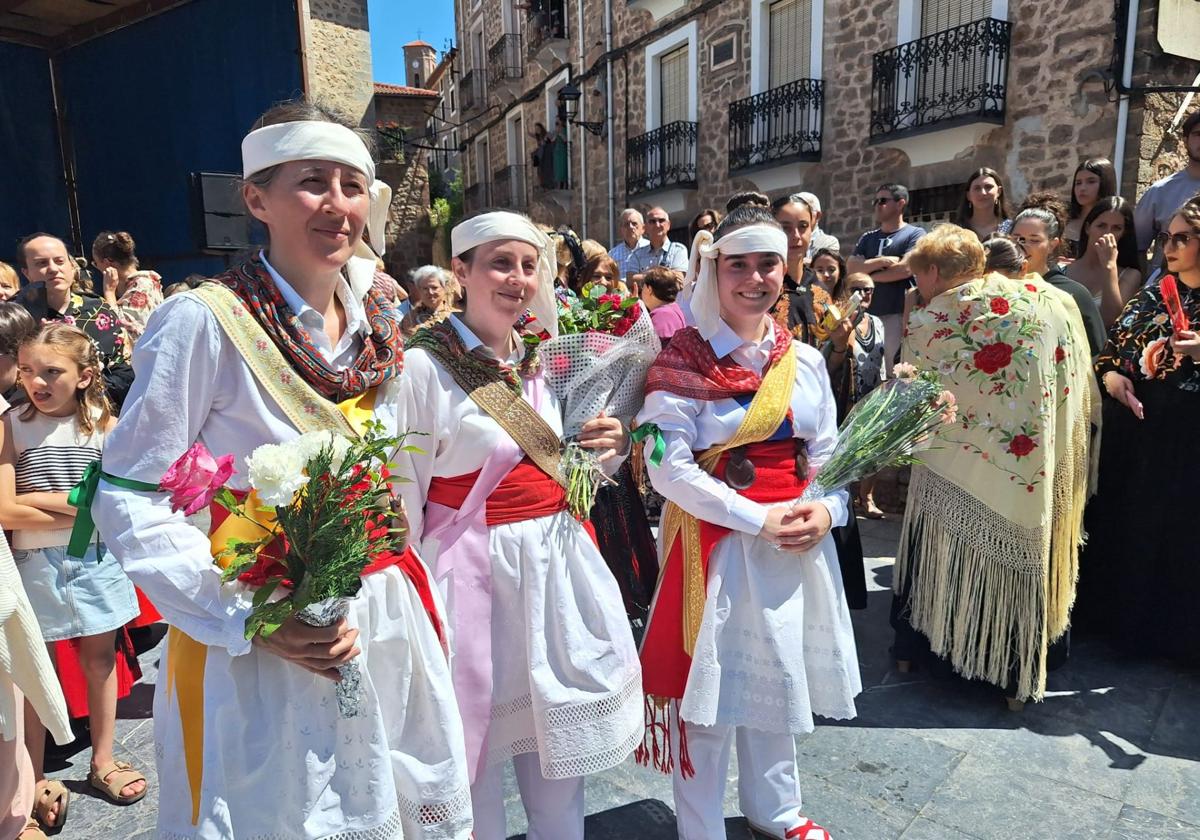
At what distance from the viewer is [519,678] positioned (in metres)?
1.97

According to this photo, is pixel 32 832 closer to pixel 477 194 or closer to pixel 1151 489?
pixel 1151 489

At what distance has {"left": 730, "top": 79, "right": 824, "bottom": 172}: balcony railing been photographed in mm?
11125

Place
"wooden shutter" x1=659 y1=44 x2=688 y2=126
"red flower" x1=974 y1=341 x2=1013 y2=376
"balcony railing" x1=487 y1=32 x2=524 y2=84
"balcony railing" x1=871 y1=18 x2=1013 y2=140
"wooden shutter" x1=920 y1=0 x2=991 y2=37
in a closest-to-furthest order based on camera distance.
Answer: "red flower" x1=974 y1=341 x2=1013 y2=376 → "balcony railing" x1=871 y1=18 x2=1013 y2=140 → "wooden shutter" x1=920 y1=0 x2=991 y2=37 → "wooden shutter" x1=659 y1=44 x2=688 y2=126 → "balcony railing" x1=487 y1=32 x2=524 y2=84

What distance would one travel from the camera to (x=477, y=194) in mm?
24656

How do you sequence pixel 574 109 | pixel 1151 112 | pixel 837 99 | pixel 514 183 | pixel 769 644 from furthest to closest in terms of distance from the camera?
1. pixel 514 183
2. pixel 574 109
3. pixel 837 99
4. pixel 1151 112
5. pixel 769 644

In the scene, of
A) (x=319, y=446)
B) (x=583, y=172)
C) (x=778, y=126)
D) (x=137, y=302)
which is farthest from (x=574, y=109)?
(x=319, y=446)

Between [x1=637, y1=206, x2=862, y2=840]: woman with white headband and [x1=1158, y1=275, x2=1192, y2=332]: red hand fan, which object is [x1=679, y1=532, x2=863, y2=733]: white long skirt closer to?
[x1=637, y1=206, x2=862, y2=840]: woman with white headband

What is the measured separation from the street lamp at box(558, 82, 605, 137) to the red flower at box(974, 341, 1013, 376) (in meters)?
13.3

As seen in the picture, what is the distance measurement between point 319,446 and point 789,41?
12291 mm

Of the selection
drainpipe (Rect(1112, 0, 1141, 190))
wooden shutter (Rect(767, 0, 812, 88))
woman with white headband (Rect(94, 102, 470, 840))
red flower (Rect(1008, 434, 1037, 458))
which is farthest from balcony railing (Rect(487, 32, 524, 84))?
woman with white headband (Rect(94, 102, 470, 840))

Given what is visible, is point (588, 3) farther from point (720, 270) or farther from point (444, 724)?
point (444, 724)

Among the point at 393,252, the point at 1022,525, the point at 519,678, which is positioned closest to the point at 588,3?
the point at 393,252

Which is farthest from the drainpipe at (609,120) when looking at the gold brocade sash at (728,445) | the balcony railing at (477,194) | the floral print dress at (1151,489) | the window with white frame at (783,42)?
the gold brocade sash at (728,445)

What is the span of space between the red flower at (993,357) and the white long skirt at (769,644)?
1317mm
